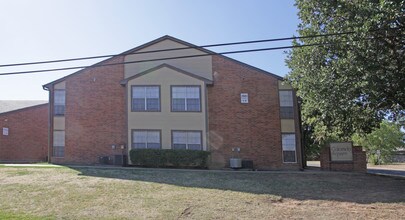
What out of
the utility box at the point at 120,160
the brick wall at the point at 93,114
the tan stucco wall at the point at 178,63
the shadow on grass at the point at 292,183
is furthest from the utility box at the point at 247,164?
the brick wall at the point at 93,114

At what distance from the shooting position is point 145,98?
23.8 m

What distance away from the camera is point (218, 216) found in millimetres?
10477

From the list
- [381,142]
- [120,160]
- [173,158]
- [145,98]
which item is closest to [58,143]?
[120,160]

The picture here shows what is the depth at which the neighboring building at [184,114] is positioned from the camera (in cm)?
2330

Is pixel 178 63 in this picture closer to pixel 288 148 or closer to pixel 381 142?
pixel 288 148

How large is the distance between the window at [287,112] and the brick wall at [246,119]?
1.08 feet

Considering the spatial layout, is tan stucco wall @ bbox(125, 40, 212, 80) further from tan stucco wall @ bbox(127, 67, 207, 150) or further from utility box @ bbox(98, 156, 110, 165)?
utility box @ bbox(98, 156, 110, 165)

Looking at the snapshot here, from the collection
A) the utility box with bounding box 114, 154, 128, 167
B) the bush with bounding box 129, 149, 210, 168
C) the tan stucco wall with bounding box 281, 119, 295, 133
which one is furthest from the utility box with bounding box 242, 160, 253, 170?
the utility box with bounding box 114, 154, 128, 167

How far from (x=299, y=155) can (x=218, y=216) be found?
44.8 feet

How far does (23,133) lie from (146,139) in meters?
13.3

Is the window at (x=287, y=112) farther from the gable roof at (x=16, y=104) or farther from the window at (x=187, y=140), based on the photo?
the gable roof at (x=16, y=104)

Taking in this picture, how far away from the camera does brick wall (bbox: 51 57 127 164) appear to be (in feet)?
78.6

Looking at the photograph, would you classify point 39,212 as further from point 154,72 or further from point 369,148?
point 369,148

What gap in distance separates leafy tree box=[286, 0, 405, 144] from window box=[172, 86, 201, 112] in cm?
696
